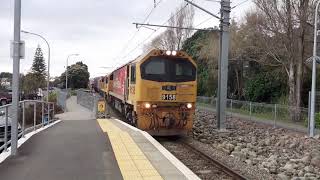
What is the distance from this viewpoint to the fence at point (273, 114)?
26734mm

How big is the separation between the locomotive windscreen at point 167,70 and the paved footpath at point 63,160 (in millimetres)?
5047

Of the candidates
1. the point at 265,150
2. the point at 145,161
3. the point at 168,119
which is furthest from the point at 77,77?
the point at 145,161

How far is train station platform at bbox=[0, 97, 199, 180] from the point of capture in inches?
348

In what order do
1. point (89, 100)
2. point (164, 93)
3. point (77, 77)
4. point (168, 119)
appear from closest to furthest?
point (164, 93) → point (168, 119) → point (89, 100) → point (77, 77)

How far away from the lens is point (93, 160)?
34.0 feet

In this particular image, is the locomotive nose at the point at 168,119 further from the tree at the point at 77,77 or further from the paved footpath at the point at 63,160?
the tree at the point at 77,77

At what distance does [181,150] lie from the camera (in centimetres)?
1633

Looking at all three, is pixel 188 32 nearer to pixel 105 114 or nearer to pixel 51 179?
pixel 105 114

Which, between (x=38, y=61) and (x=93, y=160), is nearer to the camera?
(x=93, y=160)

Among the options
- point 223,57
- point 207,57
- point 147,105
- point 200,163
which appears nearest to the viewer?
point 200,163

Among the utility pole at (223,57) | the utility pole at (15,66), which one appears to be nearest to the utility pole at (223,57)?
the utility pole at (223,57)

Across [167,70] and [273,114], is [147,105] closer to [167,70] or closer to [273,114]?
[167,70]

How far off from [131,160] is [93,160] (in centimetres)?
83

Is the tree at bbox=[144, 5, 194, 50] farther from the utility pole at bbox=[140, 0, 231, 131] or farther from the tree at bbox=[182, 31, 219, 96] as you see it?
the utility pole at bbox=[140, 0, 231, 131]
